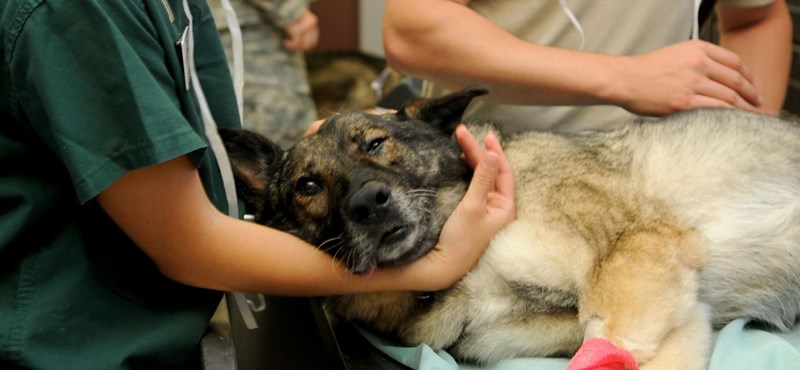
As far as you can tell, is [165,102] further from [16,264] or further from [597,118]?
[597,118]

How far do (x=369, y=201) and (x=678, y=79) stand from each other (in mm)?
846

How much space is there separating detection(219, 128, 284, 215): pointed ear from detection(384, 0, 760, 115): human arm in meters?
0.48

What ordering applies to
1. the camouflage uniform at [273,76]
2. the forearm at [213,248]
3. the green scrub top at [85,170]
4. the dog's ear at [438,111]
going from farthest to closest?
the camouflage uniform at [273,76]
the dog's ear at [438,111]
the forearm at [213,248]
the green scrub top at [85,170]

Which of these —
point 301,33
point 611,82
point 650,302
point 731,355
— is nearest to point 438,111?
point 611,82

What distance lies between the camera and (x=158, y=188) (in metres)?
1.19

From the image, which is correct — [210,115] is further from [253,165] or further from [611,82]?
[611,82]

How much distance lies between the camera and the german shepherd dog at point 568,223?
1.43m

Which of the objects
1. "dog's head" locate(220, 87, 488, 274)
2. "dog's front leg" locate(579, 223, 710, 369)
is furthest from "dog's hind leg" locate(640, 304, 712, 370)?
"dog's head" locate(220, 87, 488, 274)

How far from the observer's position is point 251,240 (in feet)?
4.43

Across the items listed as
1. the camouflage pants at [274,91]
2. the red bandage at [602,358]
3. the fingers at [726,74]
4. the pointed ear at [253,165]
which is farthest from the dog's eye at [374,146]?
the camouflage pants at [274,91]

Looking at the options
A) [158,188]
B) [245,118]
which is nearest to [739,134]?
[158,188]

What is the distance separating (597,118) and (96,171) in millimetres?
1542

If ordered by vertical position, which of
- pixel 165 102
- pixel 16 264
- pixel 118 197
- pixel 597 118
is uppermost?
pixel 165 102

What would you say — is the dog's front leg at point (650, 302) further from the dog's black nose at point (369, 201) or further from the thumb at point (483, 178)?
the dog's black nose at point (369, 201)
